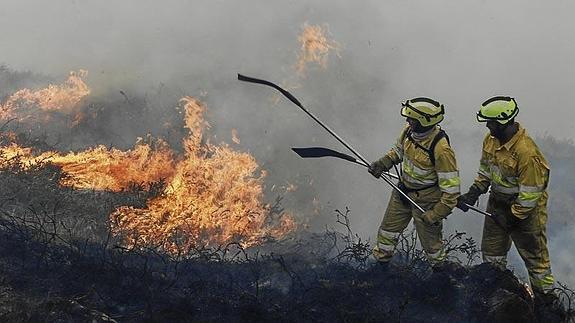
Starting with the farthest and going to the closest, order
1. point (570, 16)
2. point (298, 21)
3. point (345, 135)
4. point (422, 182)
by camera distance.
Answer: point (570, 16) < point (298, 21) < point (345, 135) < point (422, 182)

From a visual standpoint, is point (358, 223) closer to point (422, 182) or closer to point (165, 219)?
point (165, 219)

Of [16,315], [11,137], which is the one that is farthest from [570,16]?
[16,315]

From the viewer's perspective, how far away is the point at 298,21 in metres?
14.0

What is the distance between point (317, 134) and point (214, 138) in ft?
8.78

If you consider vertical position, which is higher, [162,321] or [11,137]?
[11,137]

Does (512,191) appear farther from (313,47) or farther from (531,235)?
(313,47)

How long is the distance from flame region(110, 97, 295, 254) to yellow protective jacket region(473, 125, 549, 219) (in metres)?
4.39

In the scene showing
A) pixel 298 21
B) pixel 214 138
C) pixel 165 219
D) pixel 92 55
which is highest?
pixel 298 21

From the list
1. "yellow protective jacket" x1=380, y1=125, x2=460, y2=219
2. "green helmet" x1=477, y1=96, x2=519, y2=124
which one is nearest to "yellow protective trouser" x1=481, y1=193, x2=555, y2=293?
"yellow protective jacket" x1=380, y1=125, x2=460, y2=219

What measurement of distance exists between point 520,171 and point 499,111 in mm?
602

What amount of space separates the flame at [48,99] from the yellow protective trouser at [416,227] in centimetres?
896

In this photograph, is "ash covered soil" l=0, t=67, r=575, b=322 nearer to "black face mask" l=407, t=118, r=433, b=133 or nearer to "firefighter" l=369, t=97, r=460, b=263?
"firefighter" l=369, t=97, r=460, b=263

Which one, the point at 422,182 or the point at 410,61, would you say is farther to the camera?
the point at 410,61

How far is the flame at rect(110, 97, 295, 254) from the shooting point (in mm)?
7875
